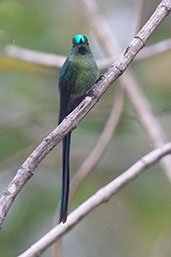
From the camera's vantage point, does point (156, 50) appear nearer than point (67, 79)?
No

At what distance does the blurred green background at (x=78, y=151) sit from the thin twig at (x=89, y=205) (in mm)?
1403

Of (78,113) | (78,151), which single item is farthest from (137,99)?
(78,113)

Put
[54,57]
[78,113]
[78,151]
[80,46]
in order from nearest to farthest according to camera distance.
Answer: [78,113] < [80,46] < [54,57] < [78,151]

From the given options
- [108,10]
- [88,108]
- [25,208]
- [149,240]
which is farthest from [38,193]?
[88,108]

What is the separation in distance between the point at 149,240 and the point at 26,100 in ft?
5.08

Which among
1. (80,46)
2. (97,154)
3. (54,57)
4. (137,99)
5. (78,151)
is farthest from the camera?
(78,151)

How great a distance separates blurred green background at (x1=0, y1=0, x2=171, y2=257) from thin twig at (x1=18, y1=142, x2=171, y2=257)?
4.60ft

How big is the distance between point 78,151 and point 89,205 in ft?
7.94

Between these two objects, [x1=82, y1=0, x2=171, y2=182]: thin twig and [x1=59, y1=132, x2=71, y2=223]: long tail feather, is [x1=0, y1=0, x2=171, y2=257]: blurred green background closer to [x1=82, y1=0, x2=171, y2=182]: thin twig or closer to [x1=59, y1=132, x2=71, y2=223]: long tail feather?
[x1=82, y1=0, x2=171, y2=182]: thin twig

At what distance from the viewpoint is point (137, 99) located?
3938mm

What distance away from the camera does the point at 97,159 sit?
362 centimetres

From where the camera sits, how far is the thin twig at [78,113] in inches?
81.9

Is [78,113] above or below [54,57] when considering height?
below

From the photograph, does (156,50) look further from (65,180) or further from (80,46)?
(65,180)
